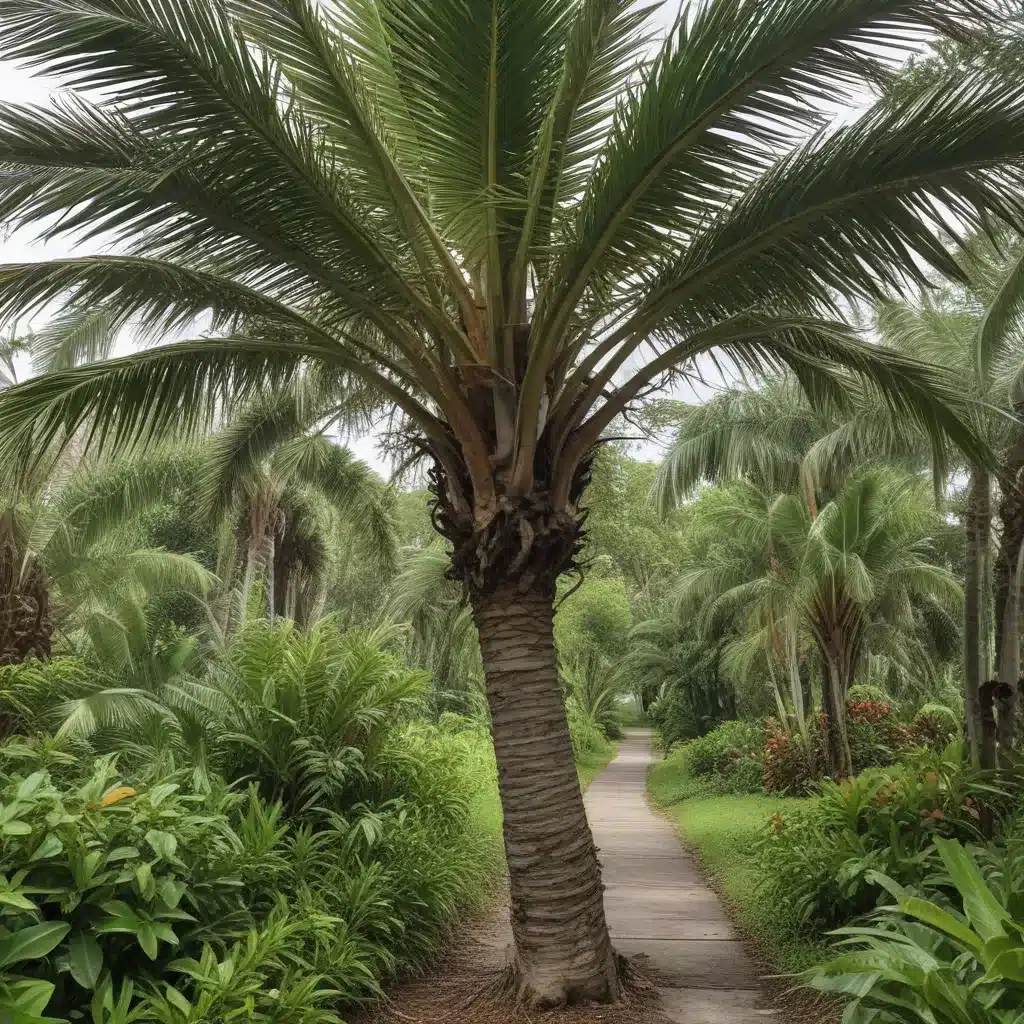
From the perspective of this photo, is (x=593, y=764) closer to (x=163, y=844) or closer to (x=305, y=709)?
(x=305, y=709)

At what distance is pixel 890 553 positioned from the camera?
43.0ft

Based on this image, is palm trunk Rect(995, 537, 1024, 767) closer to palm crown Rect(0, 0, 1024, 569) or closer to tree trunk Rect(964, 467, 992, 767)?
tree trunk Rect(964, 467, 992, 767)

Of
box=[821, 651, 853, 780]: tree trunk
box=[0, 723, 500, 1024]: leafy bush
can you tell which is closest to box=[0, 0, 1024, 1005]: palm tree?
box=[0, 723, 500, 1024]: leafy bush

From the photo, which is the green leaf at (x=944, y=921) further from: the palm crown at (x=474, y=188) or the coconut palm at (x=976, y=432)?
the coconut palm at (x=976, y=432)

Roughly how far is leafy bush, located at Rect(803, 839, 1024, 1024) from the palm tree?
1672 mm

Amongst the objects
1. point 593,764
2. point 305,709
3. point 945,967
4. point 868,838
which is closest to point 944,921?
point 945,967

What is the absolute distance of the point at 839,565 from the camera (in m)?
12.0

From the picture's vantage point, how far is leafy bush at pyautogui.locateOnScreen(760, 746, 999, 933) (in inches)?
226

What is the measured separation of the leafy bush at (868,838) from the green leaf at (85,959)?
4.07 metres

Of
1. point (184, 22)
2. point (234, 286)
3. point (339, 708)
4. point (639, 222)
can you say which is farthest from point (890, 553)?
point (184, 22)

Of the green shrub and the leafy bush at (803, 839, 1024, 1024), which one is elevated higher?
the leafy bush at (803, 839, 1024, 1024)

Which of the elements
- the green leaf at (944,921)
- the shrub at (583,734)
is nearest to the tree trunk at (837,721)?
the green leaf at (944,921)

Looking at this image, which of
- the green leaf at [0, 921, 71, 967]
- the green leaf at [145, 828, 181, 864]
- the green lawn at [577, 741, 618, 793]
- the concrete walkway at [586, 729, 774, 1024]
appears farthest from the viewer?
the green lawn at [577, 741, 618, 793]

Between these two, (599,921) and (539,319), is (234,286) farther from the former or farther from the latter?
(599,921)
